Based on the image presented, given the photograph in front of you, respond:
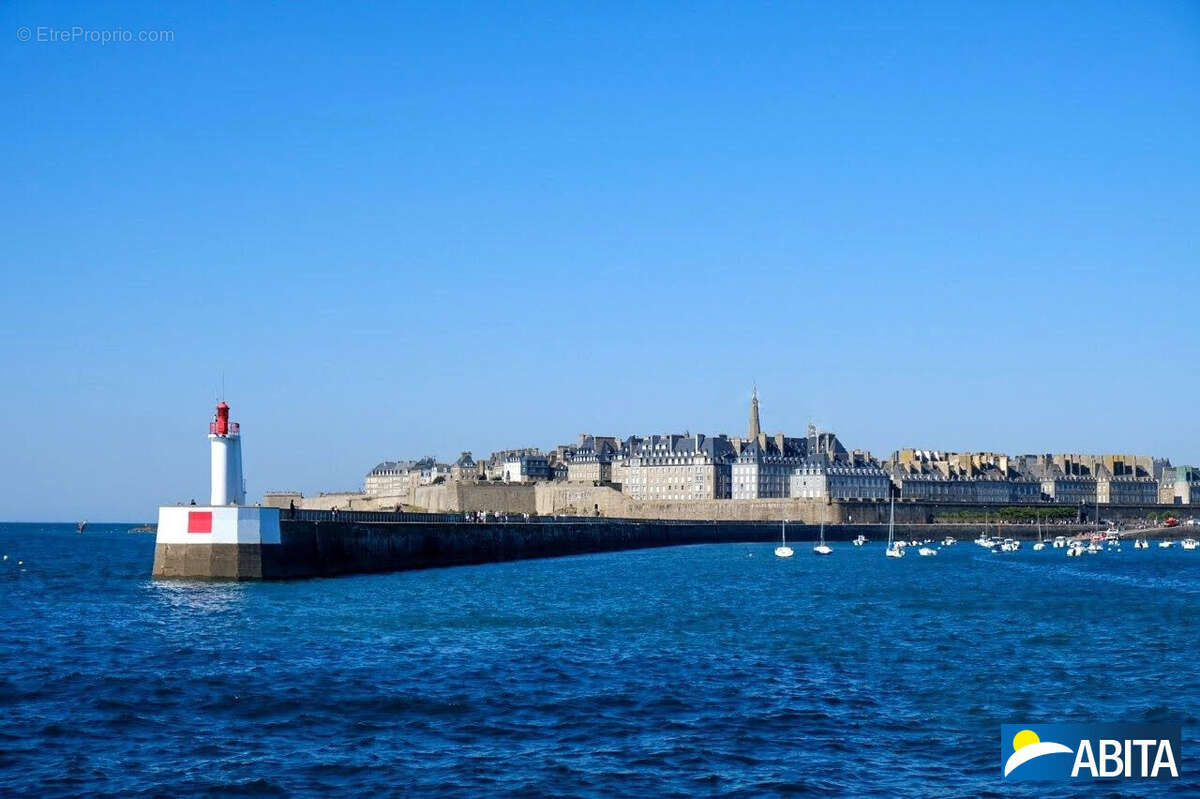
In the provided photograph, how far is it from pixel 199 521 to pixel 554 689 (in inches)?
1045

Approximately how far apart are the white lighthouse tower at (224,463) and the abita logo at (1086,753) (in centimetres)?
3429

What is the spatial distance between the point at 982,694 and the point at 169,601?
83.2 feet

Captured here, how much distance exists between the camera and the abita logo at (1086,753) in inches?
734

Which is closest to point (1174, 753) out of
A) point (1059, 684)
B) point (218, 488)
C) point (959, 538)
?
point (1059, 684)

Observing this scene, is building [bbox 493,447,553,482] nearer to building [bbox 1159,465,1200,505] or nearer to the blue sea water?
building [bbox 1159,465,1200,505]

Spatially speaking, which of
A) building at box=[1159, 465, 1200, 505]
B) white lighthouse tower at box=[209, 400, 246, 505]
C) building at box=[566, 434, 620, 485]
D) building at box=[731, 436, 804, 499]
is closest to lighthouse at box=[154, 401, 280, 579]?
white lighthouse tower at box=[209, 400, 246, 505]

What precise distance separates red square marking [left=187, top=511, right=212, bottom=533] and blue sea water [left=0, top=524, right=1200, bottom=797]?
2.67 metres

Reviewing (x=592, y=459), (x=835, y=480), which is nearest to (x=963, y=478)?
(x=835, y=480)

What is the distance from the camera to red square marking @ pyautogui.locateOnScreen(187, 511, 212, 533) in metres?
47.8

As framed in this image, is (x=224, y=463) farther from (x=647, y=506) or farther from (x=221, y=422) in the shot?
(x=647, y=506)

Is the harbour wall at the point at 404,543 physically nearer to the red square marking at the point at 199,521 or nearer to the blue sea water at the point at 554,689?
the red square marking at the point at 199,521

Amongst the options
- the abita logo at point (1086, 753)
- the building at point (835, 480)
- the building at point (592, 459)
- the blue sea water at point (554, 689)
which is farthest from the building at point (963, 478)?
the abita logo at point (1086, 753)

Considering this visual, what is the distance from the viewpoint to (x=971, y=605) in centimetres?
4631

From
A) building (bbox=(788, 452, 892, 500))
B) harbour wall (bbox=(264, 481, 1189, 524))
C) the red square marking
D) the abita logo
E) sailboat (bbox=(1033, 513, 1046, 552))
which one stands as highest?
building (bbox=(788, 452, 892, 500))
